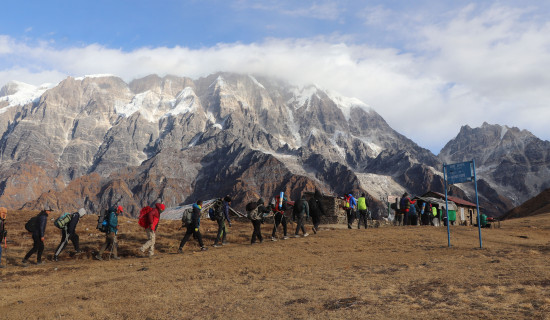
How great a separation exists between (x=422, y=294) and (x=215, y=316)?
4.15m

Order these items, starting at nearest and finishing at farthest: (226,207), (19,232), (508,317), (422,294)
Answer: (508,317) < (422,294) < (226,207) < (19,232)

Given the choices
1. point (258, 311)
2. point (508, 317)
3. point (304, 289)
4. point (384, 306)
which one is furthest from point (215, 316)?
point (508, 317)

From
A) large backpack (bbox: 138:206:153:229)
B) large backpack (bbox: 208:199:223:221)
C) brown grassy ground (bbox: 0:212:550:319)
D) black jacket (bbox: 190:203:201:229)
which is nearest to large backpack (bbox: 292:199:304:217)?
brown grassy ground (bbox: 0:212:550:319)

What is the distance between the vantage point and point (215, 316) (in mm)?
7977

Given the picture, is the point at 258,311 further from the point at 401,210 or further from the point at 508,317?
the point at 401,210

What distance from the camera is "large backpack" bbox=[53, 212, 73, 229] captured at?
53.2 ft

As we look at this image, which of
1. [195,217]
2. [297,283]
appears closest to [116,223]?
[195,217]

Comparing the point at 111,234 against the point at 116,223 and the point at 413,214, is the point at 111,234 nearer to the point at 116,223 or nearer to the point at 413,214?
the point at 116,223

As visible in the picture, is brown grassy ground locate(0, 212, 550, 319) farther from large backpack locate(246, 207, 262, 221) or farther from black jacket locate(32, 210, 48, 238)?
large backpack locate(246, 207, 262, 221)

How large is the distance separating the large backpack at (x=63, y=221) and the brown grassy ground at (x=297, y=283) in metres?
1.43

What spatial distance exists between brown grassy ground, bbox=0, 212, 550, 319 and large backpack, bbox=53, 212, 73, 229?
4.68 ft

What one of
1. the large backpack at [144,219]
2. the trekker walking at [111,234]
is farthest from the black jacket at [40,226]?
the large backpack at [144,219]

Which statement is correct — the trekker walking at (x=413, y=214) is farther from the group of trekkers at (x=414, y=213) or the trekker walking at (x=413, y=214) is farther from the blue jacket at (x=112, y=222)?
the blue jacket at (x=112, y=222)

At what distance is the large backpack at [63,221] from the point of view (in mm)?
16219
